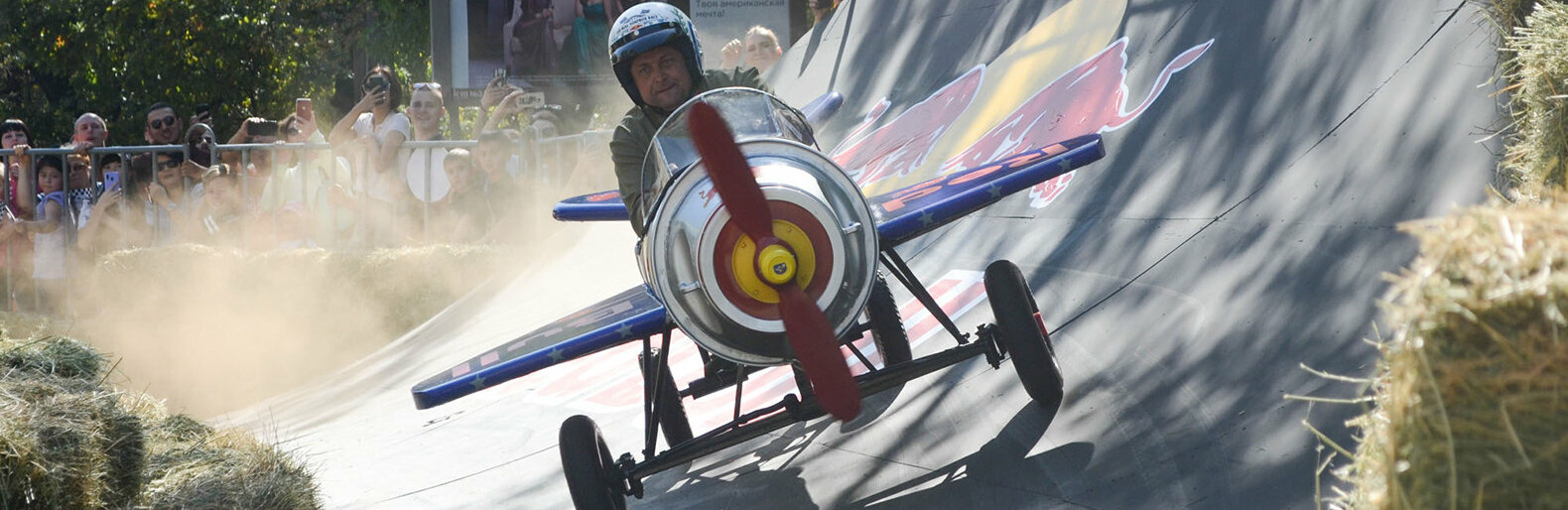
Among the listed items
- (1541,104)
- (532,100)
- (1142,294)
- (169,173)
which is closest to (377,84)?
(169,173)

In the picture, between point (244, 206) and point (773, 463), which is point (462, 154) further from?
point (773, 463)

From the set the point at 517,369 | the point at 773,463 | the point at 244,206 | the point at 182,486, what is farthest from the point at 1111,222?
the point at 244,206

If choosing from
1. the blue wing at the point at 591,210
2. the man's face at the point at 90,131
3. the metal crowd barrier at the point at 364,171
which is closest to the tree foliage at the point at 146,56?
the man's face at the point at 90,131

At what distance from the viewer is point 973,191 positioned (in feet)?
17.1

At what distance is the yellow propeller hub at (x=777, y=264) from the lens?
418 centimetres

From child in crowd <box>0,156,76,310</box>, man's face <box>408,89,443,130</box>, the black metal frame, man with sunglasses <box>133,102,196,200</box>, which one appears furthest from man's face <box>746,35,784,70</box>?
the black metal frame

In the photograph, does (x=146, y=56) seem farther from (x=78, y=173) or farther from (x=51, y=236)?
(x=51, y=236)

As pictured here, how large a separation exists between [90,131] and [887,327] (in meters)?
10.1

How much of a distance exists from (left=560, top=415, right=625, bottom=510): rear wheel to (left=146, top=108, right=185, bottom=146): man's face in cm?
964

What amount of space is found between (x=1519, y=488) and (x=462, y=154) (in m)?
10.2

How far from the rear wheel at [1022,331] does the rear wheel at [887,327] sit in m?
0.74

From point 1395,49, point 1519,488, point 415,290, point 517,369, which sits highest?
point 1395,49

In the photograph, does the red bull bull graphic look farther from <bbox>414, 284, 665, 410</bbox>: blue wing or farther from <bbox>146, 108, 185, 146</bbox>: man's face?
<bbox>146, 108, 185, 146</bbox>: man's face

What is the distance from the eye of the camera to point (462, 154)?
1141 centimetres
